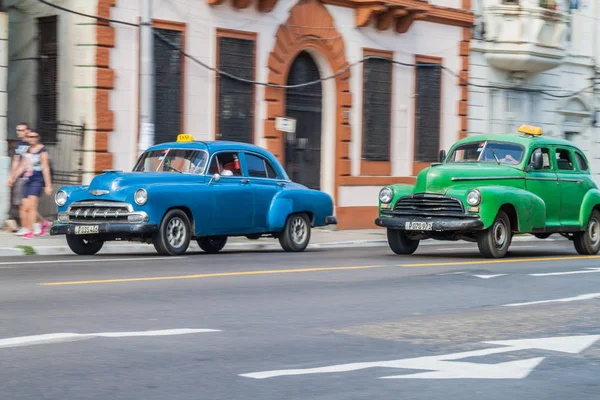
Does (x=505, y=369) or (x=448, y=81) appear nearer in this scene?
(x=505, y=369)

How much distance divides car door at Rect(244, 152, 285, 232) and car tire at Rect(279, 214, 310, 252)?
0.58 meters

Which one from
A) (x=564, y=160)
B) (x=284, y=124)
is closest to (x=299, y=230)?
(x=564, y=160)

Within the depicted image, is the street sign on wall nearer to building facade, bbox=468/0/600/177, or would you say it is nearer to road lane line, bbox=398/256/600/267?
building facade, bbox=468/0/600/177

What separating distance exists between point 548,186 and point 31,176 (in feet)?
28.0

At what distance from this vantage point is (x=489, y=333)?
8.97 meters

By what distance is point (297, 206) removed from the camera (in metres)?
19.0

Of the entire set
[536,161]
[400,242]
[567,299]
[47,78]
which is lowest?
[567,299]

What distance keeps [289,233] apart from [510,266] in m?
4.19

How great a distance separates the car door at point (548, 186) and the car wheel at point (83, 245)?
22.3 feet

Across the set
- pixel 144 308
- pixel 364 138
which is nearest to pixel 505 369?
pixel 144 308

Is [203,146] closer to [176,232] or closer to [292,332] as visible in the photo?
[176,232]

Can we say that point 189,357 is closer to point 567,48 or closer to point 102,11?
point 102,11

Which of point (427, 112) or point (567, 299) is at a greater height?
point (427, 112)

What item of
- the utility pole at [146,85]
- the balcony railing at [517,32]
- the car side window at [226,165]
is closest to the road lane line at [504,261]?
the car side window at [226,165]
